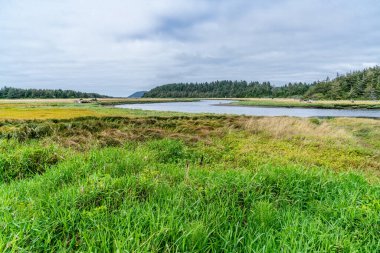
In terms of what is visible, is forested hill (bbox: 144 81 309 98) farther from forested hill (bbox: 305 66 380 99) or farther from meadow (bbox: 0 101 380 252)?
meadow (bbox: 0 101 380 252)

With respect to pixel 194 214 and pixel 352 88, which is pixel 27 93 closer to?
pixel 194 214

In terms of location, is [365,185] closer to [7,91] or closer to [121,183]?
[121,183]

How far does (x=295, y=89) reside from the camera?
123750 mm

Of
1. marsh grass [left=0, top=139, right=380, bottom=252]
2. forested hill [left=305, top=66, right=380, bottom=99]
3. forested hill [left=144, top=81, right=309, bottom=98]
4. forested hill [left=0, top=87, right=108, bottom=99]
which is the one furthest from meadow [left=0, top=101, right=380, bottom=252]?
forested hill [left=144, top=81, right=309, bottom=98]

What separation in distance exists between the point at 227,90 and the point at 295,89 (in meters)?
49.3

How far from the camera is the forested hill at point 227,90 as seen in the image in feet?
414

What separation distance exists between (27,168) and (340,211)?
677cm

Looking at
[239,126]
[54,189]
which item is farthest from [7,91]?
[54,189]

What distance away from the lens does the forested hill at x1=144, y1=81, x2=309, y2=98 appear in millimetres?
126075

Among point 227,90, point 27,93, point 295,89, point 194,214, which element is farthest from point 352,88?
point 27,93

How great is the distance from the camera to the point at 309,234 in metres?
2.92

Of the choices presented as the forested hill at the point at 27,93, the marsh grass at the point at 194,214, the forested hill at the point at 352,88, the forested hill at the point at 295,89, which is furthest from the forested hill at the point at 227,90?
the marsh grass at the point at 194,214

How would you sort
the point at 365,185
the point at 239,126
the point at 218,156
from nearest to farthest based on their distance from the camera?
the point at 365,185 < the point at 218,156 < the point at 239,126

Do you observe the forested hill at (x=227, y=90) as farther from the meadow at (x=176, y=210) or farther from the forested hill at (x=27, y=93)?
the meadow at (x=176, y=210)
